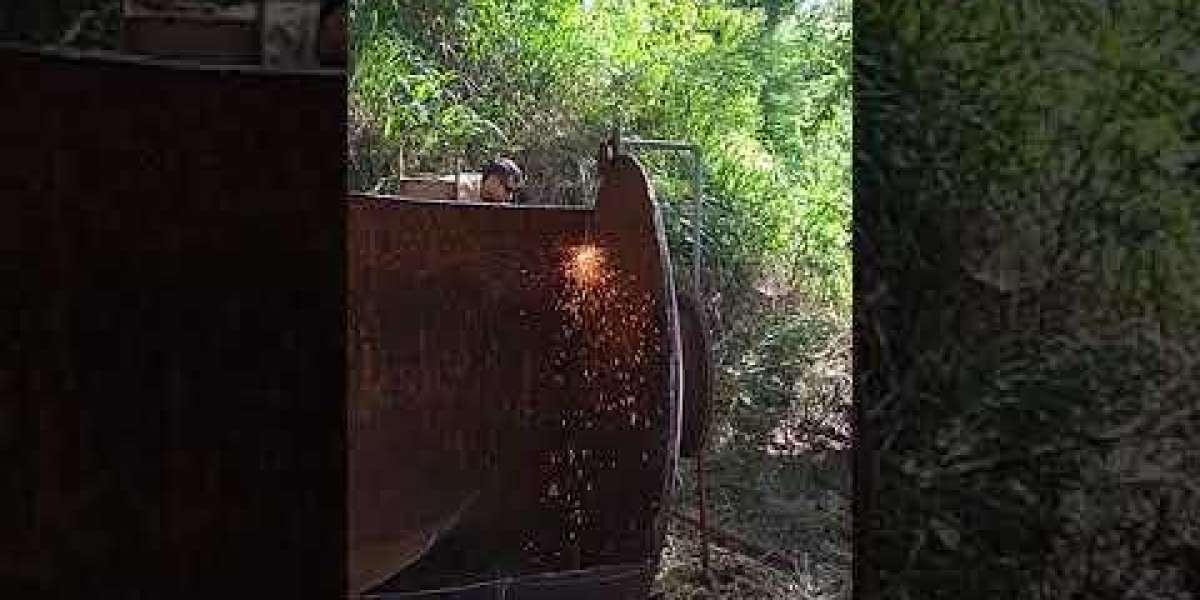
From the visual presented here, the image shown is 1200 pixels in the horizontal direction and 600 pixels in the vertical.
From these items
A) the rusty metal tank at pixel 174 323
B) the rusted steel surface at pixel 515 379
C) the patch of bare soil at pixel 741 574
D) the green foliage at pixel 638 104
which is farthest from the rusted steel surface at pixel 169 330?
the patch of bare soil at pixel 741 574

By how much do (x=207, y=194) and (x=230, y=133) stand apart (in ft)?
0.30

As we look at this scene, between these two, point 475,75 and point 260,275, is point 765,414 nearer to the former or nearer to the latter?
point 475,75

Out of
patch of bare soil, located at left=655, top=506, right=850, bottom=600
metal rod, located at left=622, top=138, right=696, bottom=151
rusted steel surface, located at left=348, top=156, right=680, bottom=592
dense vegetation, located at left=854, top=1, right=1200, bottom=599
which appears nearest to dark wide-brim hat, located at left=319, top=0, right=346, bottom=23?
dense vegetation, located at left=854, top=1, right=1200, bottom=599

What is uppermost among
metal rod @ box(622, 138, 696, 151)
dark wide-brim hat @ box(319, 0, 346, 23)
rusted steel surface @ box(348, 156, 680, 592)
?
dark wide-brim hat @ box(319, 0, 346, 23)

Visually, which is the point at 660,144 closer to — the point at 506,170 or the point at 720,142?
the point at 720,142

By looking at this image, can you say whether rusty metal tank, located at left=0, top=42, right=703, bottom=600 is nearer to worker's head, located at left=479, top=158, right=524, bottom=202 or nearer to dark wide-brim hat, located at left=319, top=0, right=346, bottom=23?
dark wide-brim hat, located at left=319, top=0, right=346, bottom=23

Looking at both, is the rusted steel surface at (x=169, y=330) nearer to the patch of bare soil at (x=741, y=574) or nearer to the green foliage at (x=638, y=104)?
the green foliage at (x=638, y=104)

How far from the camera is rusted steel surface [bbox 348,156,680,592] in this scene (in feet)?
10.1

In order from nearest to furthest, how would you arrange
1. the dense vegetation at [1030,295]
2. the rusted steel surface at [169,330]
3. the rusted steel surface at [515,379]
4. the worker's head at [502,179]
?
1. the rusted steel surface at [169,330]
2. the dense vegetation at [1030,295]
3. the rusted steel surface at [515,379]
4. the worker's head at [502,179]

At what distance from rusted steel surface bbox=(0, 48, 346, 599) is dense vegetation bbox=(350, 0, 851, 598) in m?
1.34

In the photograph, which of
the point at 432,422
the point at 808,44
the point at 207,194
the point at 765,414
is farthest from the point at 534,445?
the point at 207,194

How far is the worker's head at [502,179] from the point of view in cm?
319

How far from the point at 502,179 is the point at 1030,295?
1544 mm

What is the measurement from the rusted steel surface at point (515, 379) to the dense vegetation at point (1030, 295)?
1.13 meters
